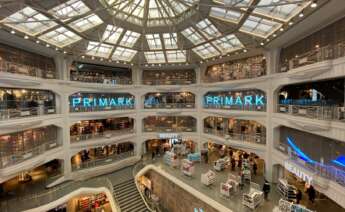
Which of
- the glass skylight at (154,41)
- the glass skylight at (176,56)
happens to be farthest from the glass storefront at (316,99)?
the glass skylight at (154,41)

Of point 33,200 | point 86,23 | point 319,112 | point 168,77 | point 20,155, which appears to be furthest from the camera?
point 168,77

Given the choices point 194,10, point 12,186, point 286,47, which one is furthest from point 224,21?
point 12,186

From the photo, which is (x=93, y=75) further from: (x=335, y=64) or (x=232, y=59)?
(x=335, y=64)

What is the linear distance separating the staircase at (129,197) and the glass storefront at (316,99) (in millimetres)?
14621

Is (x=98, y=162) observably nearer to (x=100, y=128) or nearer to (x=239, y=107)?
(x=100, y=128)

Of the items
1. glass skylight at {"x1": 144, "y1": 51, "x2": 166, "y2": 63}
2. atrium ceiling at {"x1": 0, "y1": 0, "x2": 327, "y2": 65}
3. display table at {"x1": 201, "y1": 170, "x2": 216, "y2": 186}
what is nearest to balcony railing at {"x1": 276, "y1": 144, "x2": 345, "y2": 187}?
display table at {"x1": 201, "y1": 170, "x2": 216, "y2": 186}

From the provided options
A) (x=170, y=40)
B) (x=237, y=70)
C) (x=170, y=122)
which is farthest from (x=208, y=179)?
(x=170, y=40)

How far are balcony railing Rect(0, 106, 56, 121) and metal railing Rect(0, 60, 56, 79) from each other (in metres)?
2.75

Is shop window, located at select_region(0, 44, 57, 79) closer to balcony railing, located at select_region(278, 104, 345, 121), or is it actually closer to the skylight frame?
the skylight frame

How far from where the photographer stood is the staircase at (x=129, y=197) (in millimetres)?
16578

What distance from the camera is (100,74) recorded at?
79.6 ft

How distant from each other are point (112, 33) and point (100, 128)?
39.7 ft

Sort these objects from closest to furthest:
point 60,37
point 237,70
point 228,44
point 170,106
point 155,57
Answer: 1. point 60,37
2. point 228,44
3. point 237,70
4. point 155,57
5. point 170,106

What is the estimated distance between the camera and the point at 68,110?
1905 centimetres
